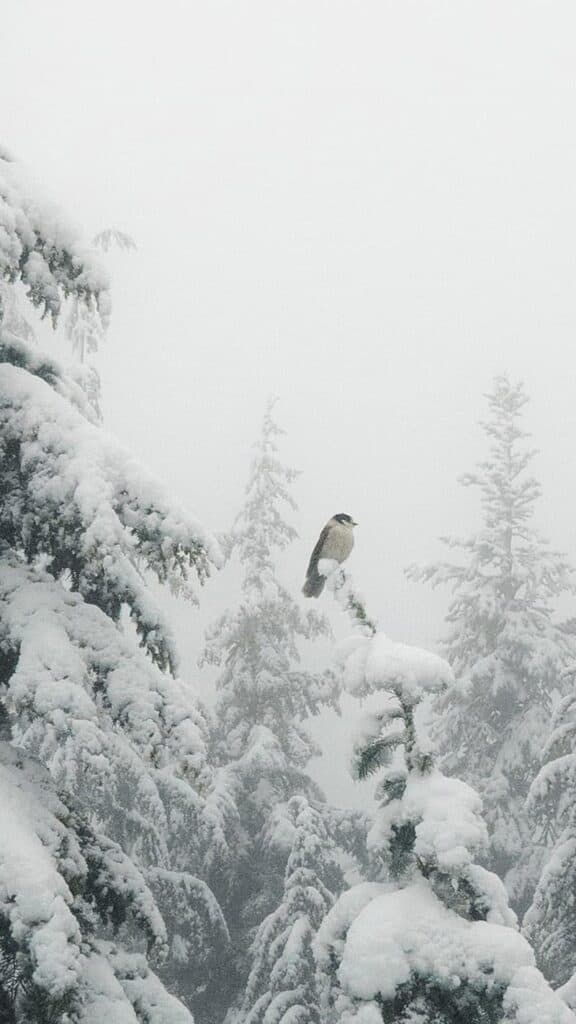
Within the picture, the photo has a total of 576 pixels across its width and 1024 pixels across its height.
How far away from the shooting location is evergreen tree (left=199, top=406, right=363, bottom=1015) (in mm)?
13078

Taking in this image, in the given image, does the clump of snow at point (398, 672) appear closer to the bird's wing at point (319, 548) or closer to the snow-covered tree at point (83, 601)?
the snow-covered tree at point (83, 601)

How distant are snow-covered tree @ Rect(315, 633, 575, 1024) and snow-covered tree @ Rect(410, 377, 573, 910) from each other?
34.9ft

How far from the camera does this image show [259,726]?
13.9 meters

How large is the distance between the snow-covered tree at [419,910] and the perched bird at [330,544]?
313 cm

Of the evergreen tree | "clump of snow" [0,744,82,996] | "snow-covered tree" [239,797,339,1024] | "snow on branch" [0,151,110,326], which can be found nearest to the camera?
"clump of snow" [0,744,82,996]

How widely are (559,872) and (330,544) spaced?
12.2 ft

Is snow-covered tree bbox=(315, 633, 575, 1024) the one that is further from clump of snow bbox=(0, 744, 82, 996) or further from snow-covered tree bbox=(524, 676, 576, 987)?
snow-covered tree bbox=(524, 676, 576, 987)

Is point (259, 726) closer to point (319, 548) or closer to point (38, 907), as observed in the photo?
point (319, 548)

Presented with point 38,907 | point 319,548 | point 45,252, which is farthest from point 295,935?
point 45,252

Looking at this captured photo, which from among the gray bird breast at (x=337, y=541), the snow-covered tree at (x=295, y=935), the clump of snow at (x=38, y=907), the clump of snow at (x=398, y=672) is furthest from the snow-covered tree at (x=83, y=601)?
the snow-covered tree at (x=295, y=935)

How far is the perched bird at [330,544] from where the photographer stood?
700cm

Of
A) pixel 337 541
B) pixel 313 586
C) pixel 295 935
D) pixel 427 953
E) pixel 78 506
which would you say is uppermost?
pixel 337 541

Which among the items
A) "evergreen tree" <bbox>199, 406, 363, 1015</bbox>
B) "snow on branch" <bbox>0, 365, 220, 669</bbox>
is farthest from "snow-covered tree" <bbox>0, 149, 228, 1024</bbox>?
"evergreen tree" <bbox>199, 406, 363, 1015</bbox>

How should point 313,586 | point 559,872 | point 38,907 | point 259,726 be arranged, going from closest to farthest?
point 38,907 → point 313,586 → point 559,872 → point 259,726
